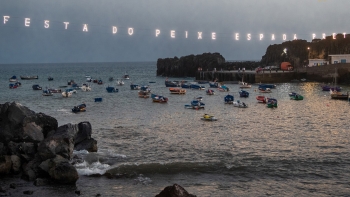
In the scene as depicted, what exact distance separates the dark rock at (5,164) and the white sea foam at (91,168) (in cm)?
361

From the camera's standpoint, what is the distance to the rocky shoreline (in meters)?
19.6

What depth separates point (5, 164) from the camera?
2080 cm

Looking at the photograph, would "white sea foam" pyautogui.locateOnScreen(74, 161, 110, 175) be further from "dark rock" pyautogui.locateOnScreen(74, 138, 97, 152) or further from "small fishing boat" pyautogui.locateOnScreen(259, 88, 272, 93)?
"small fishing boat" pyautogui.locateOnScreen(259, 88, 272, 93)

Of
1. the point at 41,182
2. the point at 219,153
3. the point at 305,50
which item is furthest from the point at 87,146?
the point at 305,50

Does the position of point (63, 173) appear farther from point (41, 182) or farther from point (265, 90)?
point (265, 90)

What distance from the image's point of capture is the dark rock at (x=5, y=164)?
2072cm

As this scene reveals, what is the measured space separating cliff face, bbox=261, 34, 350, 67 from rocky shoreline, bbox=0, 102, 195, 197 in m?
97.1

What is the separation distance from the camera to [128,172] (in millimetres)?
21938

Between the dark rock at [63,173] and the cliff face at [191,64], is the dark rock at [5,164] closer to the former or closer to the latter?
the dark rock at [63,173]

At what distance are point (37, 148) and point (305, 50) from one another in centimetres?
10848

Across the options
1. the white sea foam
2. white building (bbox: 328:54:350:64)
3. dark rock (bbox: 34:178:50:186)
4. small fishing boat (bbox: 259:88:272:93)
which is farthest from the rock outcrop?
white building (bbox: 328:54:350:64)

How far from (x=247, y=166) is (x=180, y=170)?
4182 millimetres

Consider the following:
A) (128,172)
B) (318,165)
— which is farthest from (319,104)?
(128,172)

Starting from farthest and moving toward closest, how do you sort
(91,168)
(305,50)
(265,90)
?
1. (305,50)
2. (265,90)
3. (91,168)
